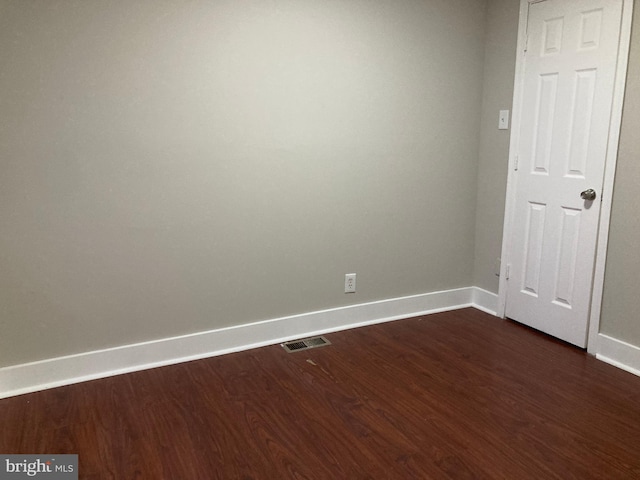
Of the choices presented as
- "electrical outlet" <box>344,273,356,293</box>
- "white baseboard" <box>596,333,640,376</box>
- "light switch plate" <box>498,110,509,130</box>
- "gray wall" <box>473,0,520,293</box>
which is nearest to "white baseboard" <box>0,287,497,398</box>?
"electrical outlet" <box>344,273,356,293</box>

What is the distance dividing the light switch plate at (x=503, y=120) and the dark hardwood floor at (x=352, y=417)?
58.4 inches

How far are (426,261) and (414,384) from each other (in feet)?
3.95

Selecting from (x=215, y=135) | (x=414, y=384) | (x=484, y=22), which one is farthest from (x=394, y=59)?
(x=414, y=384)

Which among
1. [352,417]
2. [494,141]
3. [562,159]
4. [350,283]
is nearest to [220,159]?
[350,283]

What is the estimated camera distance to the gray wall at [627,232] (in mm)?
2742

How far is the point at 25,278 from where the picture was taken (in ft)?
8.43

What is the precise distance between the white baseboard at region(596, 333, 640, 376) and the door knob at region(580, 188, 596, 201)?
0.80 m

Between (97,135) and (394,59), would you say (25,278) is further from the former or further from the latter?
(394,59)

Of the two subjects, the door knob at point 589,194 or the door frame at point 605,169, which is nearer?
the door frame at point 605,169

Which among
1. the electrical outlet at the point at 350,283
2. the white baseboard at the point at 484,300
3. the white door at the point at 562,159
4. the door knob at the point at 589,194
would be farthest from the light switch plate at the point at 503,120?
the electrical outlet at the point at 350,283

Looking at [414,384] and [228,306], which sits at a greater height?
[228,306]

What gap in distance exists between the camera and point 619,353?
2930 millimetres

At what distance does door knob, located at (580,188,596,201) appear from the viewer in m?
2.99

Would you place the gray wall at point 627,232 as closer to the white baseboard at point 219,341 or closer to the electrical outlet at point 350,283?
the white baseboard at point 219,341
